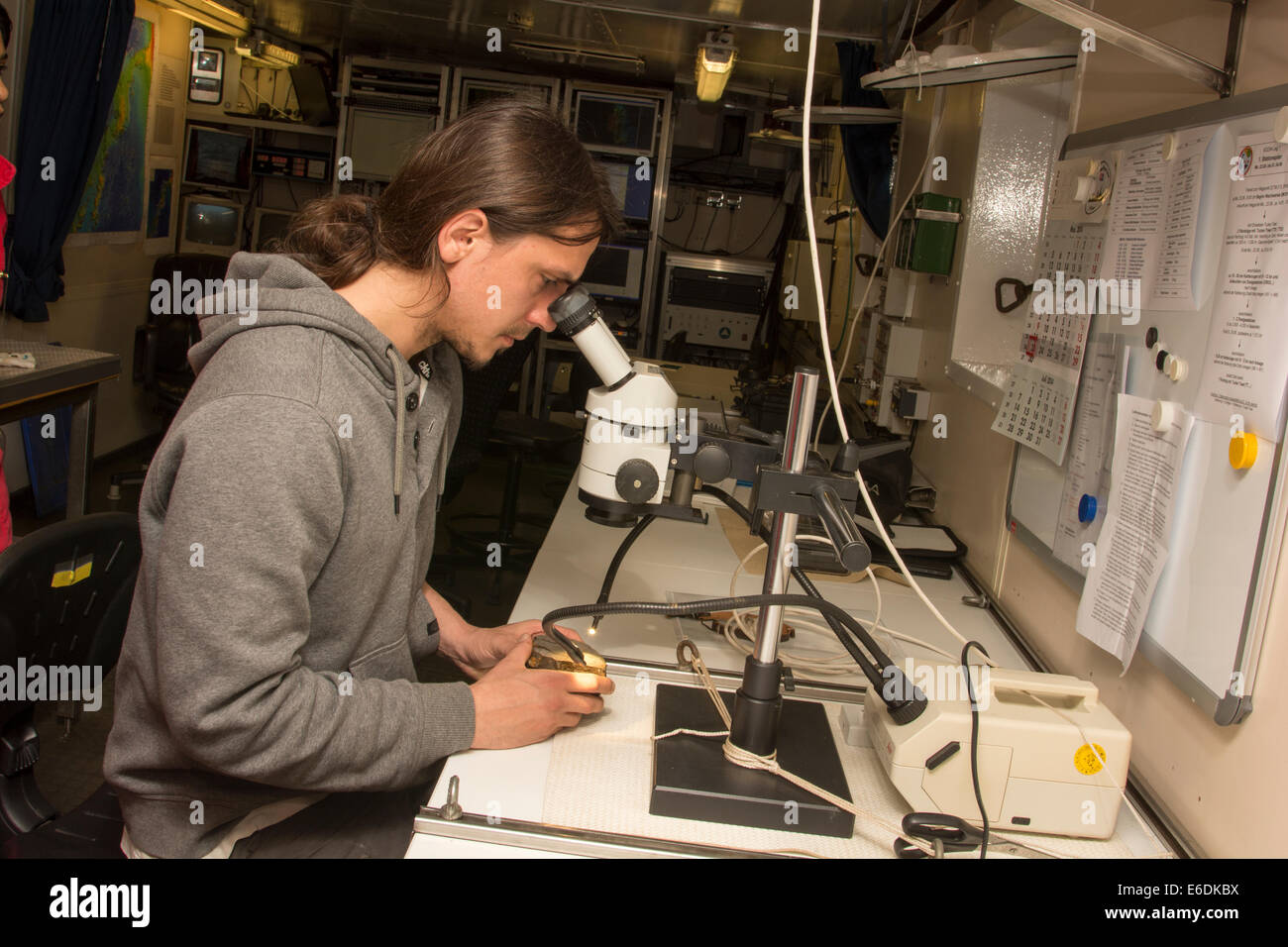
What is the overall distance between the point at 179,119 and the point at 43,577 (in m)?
4.98

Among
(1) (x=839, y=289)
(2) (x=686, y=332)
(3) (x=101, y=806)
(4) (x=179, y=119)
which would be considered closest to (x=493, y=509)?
(2) (x=686, y=332)

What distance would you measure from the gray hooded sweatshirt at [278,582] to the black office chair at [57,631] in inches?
5.8

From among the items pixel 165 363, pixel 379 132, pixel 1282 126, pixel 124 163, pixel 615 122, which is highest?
pixel 615 122

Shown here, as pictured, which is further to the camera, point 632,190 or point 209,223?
point 632,190

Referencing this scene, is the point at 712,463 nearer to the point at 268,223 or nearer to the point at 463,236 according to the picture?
the point at 463,236

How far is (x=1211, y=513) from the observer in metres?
1.08

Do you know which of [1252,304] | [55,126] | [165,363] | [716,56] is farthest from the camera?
[165,363]

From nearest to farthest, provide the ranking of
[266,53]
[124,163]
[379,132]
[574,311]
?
[574,311] < [124,163] < [266,53] < [379,132]

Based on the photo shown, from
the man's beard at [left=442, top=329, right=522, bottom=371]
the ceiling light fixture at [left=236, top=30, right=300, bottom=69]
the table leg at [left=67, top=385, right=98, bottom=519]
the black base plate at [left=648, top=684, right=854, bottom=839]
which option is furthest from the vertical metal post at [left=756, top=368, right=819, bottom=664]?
the ceiling light fixture at [left=236, top=30, right=300, bottom=69]

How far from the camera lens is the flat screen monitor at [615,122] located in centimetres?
546

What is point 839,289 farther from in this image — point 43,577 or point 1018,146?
point 43,577

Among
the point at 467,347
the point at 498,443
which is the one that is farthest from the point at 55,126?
the point at 467,347

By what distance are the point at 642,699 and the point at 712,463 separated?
0.40 m

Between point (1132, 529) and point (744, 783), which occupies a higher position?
point (1132, 529)
